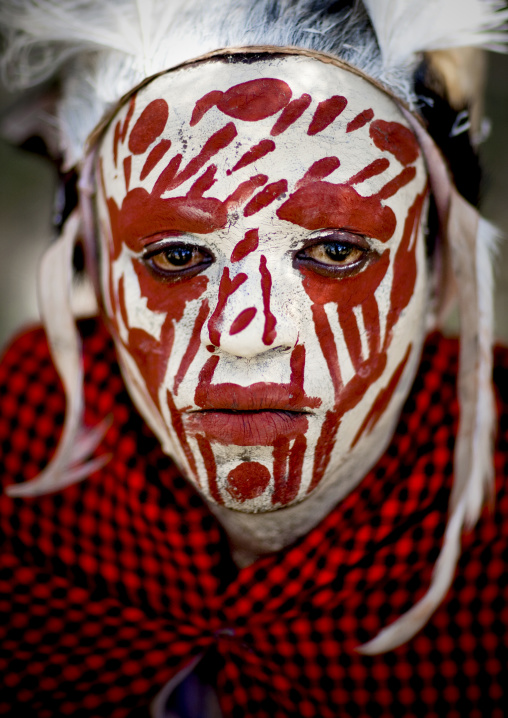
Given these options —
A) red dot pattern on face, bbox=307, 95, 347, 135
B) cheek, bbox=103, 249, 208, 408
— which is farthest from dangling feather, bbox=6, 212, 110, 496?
red dot pattern on face, bbox=307, 95, 347, 135

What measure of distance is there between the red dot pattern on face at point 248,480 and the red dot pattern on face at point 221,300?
0.20m

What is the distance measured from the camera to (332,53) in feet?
3.86

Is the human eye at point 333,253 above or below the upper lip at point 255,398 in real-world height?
above

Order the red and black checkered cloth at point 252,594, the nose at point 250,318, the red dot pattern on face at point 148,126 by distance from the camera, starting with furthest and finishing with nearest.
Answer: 1. the red and black checkered cloth at point 252,594
2. the red dot pattern on face at point 148,126
3. the nose at point 250,318

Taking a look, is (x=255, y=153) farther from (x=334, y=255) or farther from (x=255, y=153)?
(x=334, y=255)

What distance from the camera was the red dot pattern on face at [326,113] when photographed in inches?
44.1

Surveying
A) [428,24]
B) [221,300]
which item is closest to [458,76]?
[428,24]

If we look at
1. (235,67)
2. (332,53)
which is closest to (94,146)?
(235,67)

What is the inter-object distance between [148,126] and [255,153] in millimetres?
197

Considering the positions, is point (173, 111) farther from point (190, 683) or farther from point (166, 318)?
point (190, 683)

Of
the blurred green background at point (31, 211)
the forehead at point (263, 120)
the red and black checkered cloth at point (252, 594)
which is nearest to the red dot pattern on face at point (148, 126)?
the forehead at point (263, 120)

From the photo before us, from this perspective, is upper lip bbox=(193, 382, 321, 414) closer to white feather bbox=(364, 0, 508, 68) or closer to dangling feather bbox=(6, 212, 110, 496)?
dangling feather bbox=(6, 212, 110, 496)

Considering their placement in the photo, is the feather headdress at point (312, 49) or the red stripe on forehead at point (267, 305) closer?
the red stripe on forehead at point (267, 305)

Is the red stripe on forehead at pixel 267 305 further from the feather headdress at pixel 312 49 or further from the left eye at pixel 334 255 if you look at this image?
the feather headdress at pixel 312 49
